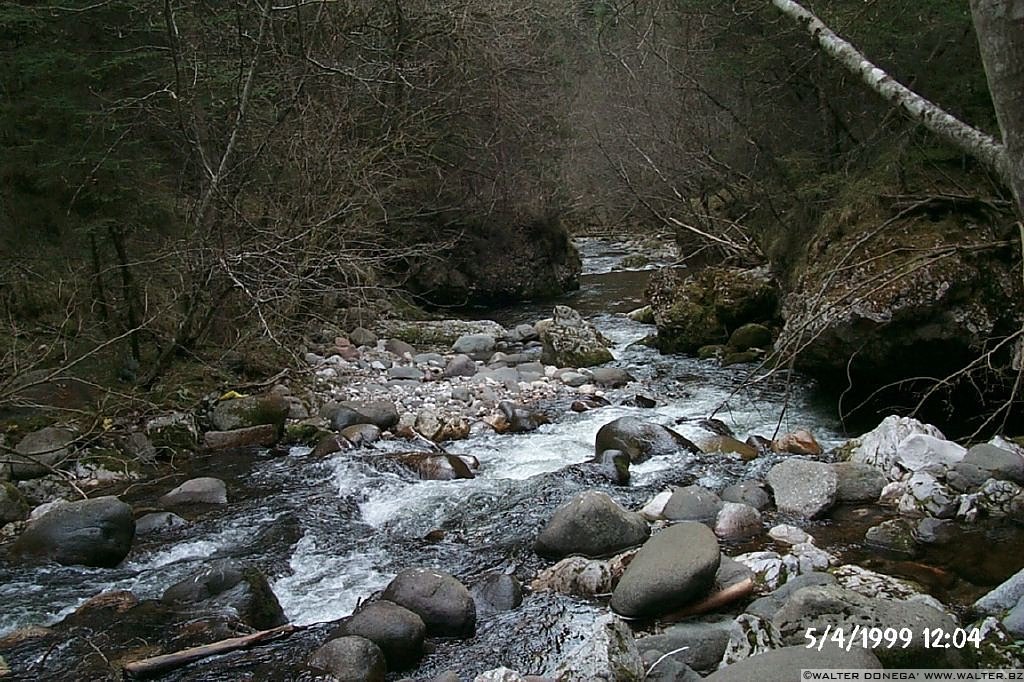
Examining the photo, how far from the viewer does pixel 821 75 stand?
12266mm

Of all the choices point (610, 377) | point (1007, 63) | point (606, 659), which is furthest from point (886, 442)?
point (1007, 63)

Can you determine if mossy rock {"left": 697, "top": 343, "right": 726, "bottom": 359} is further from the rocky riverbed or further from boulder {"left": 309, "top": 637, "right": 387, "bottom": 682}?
boulder {"left": 309, "top": 637, "right": 387, "bottom": 682}

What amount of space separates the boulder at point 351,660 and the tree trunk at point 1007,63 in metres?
3.76

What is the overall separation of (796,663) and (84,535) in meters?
4.72

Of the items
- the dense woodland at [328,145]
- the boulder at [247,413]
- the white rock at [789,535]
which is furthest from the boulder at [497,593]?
the boulder at [247,413]

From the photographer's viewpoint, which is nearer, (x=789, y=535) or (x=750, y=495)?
(x=789, y=535)

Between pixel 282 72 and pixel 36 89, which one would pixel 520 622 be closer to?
pixel 36 89

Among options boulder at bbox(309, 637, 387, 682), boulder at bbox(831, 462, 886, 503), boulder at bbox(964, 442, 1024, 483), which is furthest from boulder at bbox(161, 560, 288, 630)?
boulder at bbox(964, 442, 1024, 483)

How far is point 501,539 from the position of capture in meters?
6.17

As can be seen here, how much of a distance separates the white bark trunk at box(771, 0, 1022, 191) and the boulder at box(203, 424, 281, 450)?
7.23 meters

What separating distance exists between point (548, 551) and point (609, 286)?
15988mm

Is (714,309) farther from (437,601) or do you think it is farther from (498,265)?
(437,601)

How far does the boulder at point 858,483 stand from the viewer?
21.6 ft

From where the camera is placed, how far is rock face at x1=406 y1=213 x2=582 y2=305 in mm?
18844
